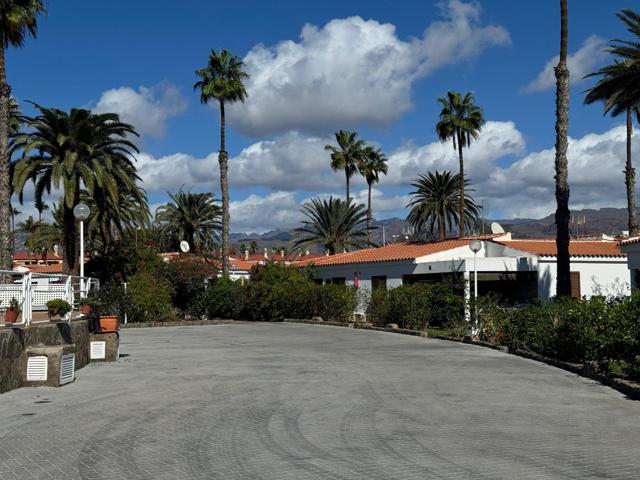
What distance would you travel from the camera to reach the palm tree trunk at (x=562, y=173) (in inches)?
907

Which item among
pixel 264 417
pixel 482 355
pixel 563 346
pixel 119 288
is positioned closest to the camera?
pixel 264 417

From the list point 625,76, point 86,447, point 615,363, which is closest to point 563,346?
point 615,363

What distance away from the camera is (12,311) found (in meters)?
12.8

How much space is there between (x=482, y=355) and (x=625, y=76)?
45.0 ft

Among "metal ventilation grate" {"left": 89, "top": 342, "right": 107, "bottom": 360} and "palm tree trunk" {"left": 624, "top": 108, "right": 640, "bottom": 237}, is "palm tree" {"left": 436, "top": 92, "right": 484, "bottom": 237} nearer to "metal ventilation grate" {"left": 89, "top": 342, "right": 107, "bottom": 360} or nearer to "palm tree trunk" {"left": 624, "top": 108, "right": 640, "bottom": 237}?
"palm tree trunk" {"left": 624, "top": 108, "right": 640, "bottom": 237}

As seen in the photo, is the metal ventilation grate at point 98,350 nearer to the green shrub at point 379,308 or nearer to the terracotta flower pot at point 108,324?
the terracotta flower pot at point 108,324

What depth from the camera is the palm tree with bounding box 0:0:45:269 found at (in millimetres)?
22281

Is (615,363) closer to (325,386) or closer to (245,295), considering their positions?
(325,386)

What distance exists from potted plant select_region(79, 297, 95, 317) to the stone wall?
0.93 meters

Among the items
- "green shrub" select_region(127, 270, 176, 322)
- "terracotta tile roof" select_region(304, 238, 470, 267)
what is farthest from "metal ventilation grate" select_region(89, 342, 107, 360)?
"terracotta tile roof" select_region(304, 238, 470, 267)

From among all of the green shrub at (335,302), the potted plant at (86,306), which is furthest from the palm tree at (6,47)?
the green shrub at (335,302)

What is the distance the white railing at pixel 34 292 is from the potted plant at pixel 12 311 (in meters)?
0.04

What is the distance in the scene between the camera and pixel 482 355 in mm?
18234

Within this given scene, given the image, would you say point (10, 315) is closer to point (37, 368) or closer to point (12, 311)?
point (12, 311)
